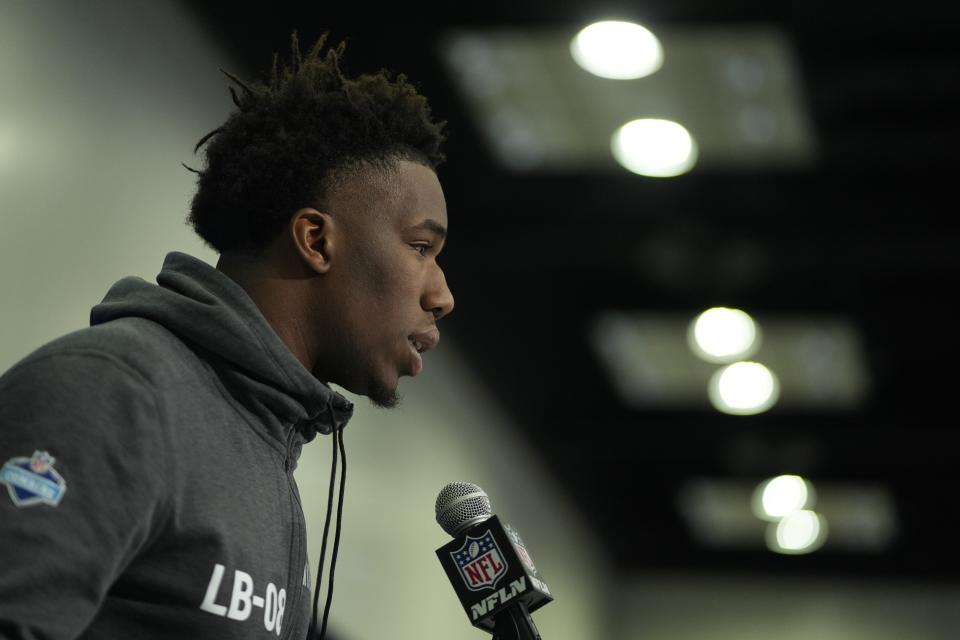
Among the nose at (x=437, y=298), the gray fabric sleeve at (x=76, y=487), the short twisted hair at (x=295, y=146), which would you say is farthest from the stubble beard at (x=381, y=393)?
the gray fabric sleeve at (x=76, y=487)

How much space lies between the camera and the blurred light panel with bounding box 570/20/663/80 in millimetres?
4630

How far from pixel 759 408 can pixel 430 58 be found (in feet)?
11.6

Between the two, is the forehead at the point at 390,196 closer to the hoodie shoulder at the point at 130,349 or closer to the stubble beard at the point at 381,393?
the stubble beard at the point at 381,393

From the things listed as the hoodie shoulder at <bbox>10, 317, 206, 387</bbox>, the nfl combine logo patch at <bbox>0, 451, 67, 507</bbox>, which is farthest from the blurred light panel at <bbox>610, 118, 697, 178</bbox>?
Answer: the nfl combine logo patch at <bbox>0, 451, 67, 507</bbox>

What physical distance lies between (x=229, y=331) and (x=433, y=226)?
1.27 ft

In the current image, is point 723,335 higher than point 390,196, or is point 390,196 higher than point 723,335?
point 723,335

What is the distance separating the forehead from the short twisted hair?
0.01m

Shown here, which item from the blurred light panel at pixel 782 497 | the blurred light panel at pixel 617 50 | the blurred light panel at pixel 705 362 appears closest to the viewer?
the blurred light panel at pixel 617 50

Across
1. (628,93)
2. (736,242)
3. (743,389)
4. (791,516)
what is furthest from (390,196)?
(791,516)

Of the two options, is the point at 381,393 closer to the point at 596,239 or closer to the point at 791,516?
the point at 596,239

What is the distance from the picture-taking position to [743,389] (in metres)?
7.57

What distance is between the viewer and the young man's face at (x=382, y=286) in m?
1.86

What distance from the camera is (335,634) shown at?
5.02m

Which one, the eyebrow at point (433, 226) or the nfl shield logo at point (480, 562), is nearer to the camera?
the nfl shield logo at point (480, 562)
